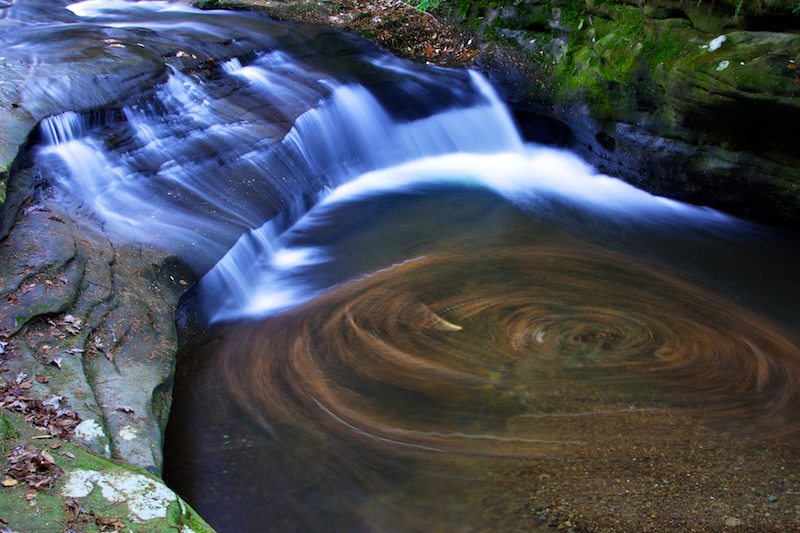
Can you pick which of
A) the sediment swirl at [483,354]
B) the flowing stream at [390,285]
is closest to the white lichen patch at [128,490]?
the flowing stream at [390,285]

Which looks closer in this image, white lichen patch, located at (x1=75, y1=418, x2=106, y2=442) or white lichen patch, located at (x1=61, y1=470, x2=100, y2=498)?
white lichen patch, located at (x1=61, y1=470, x2=100, y2=498)

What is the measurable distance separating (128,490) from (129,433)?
767mm

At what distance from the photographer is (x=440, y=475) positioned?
369 cm

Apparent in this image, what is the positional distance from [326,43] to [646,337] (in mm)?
7032

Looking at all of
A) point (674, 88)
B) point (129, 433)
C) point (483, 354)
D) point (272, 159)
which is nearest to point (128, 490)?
point (129, 433)

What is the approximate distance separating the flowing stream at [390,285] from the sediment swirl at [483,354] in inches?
0.8

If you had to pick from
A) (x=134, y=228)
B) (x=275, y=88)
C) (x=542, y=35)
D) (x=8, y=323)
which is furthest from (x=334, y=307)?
(x=542, y=35)

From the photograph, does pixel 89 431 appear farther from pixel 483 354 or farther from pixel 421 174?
pixel 421 174

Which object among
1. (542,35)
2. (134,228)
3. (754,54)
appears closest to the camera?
(134,228)

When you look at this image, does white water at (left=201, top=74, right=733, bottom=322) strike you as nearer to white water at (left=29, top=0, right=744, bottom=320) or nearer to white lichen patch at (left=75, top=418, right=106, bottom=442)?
white water at (left=29, top=0, right=744, bottom=320)

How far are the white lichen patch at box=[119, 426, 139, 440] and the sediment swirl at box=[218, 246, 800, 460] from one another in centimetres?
92

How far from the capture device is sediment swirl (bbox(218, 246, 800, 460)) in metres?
4.11

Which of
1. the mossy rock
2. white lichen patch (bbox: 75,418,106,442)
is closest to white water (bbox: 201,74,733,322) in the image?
white lichen patch (bbox: 75,418,106,442)

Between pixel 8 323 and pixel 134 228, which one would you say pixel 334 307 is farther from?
pixel 8 323
